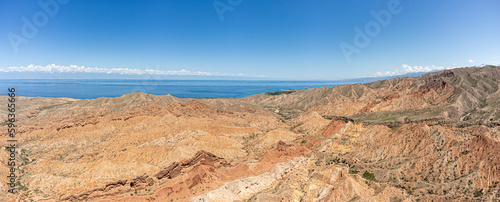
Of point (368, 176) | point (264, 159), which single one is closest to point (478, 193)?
point (368, 176)

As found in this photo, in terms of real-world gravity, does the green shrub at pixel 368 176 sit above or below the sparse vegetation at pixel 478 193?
below

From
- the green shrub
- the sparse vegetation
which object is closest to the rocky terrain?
the green shrub

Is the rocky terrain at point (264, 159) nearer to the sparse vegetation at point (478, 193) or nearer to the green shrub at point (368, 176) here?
the green shrub at point (368, 176)

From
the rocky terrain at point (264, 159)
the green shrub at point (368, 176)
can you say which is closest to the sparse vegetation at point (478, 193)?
the rocky terrain at point (264, 159)

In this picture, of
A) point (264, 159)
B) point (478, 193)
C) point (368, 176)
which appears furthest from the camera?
point (264, 159)

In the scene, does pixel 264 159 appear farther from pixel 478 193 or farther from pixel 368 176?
pixel 478 193

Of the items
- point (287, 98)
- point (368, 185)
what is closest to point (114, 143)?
point (368, 185)

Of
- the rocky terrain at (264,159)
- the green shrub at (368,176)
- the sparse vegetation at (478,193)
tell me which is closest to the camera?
the sparse vegetation at (478,193)

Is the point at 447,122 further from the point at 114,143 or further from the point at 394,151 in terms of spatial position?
the point at 114,143
